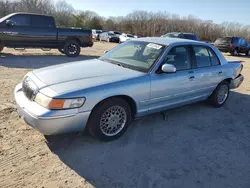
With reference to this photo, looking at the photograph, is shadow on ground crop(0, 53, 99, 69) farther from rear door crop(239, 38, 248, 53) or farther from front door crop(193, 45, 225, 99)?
rear door crop(239, 38, 248, 53)

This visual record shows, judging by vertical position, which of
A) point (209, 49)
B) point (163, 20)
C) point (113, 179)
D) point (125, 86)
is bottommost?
point (113, 179)

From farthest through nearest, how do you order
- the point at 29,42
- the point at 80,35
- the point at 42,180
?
1. the point at 80,35
2. the point at 29,42
3. the point at 42,180

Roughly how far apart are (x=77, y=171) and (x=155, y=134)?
62.3 inches

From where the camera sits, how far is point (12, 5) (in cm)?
4572

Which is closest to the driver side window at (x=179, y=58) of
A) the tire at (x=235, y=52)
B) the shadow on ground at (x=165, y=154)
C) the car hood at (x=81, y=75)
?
the car hood at (x=81, y=75)

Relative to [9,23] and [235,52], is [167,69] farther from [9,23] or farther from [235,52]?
[235,52]

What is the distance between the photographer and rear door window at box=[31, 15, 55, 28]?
450 inches

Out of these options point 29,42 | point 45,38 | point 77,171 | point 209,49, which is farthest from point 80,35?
point 77,171

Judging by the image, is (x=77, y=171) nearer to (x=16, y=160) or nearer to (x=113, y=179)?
(x=113, y=179)

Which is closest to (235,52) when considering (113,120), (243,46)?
(243,46)

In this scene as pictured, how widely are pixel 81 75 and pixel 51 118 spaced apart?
2.92 feet

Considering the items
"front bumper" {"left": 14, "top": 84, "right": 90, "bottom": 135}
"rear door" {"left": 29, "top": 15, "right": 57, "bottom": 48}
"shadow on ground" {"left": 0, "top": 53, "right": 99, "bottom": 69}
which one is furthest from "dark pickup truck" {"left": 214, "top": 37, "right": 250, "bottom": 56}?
"front bumper" {"left": 14, "top": 84, "right": 90, "bottom": 135}

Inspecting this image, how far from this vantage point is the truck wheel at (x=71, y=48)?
40.8 feet

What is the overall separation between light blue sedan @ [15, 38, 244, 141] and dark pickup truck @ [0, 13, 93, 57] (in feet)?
26.5
